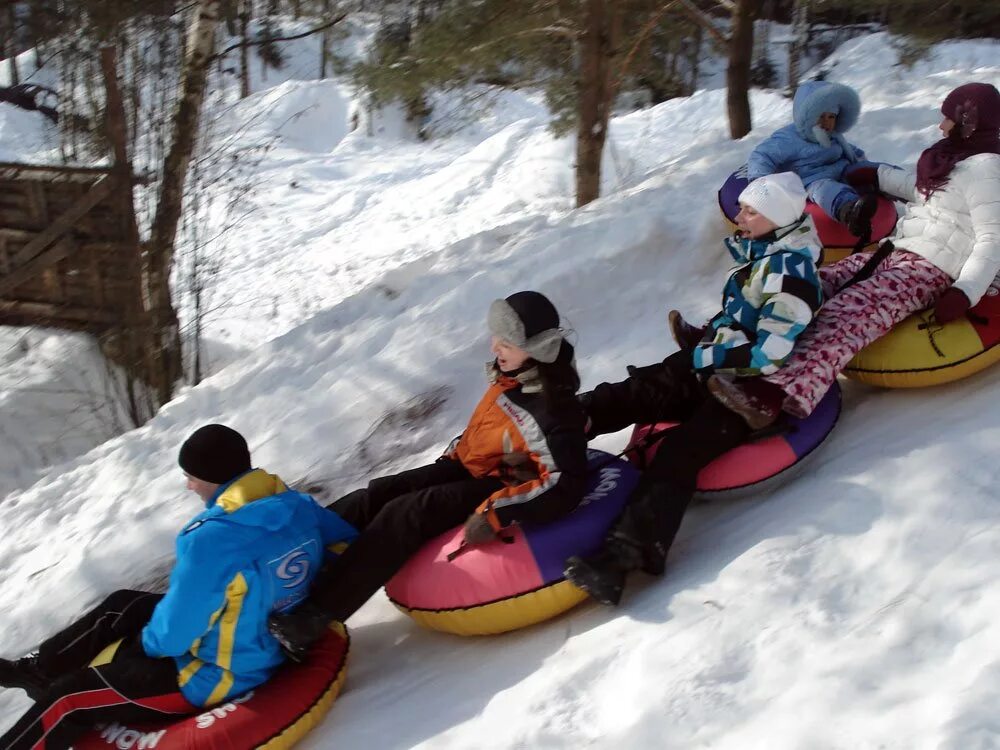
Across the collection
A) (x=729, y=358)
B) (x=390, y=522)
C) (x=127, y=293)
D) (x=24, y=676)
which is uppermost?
(x=729, y=358)

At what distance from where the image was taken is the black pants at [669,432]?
2754 millimetres

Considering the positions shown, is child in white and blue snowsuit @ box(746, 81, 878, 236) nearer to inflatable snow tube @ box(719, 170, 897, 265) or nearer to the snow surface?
inflatable snow tube @ box(719, 170, 897, 265)

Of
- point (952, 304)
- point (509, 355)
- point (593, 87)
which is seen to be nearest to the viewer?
point (509, 355)

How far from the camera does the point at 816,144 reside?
184 inches

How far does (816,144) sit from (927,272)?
1.48 m

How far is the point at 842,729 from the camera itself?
1.97 meters

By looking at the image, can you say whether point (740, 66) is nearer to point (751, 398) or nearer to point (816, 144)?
point (816, 144)

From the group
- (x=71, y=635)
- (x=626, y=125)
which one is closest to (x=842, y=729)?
(x=71, y=635)

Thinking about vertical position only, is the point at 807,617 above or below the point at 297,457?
above

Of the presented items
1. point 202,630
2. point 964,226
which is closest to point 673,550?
point 202,630

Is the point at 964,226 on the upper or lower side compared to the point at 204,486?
upper

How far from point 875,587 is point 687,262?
114 inches

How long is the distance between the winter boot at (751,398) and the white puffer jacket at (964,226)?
84 centimetres

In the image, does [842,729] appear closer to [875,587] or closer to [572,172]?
[875,587]
